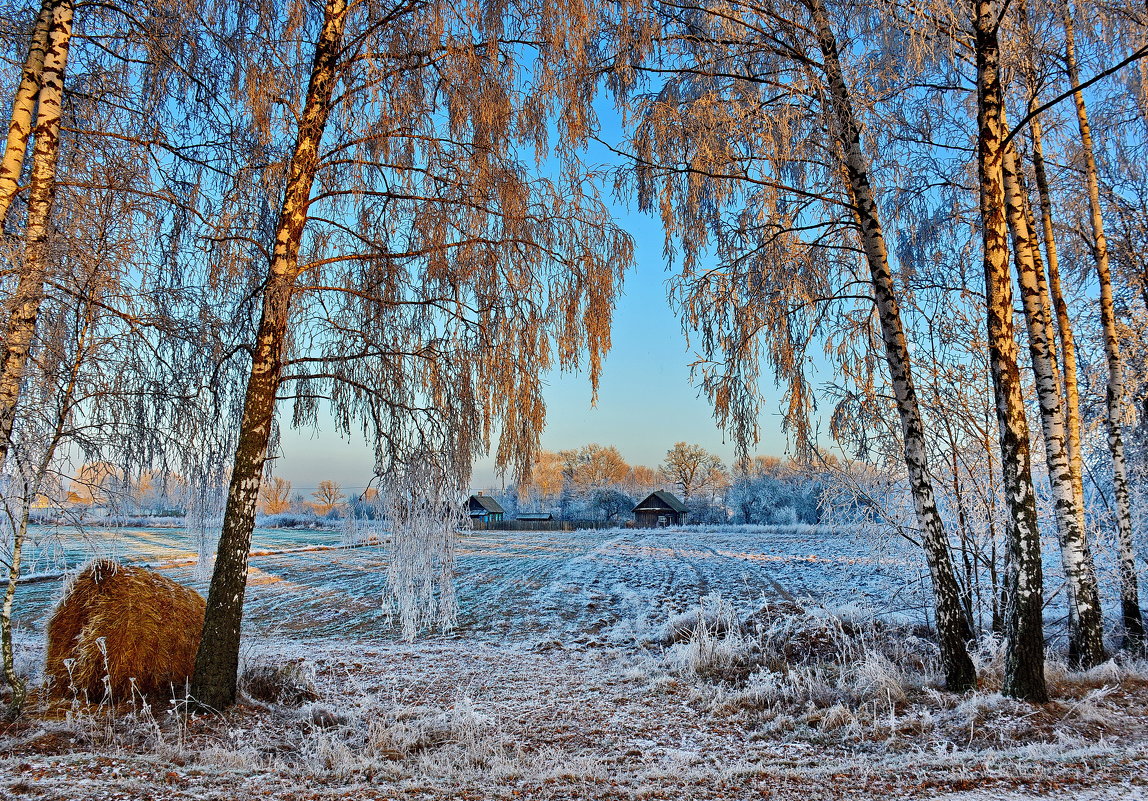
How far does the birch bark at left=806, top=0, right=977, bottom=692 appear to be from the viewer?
5.43m

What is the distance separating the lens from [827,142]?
6020 mm

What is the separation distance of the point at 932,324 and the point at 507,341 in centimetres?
477

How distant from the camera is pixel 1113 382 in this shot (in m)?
7.46

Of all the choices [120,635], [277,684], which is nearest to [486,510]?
[277,684]

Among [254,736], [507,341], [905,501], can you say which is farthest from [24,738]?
[905,501]

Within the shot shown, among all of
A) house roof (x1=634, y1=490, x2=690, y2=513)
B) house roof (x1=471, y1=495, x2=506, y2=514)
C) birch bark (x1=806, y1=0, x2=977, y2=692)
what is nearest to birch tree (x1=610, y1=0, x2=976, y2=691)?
birch bark (x1=806, y1=0, x2=977, y2=692)

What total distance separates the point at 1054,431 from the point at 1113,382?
271 centimetres

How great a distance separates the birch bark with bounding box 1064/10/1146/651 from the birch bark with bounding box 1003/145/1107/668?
1249 mm

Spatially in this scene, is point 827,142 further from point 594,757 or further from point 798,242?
point 594,757

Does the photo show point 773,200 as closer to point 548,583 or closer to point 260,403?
point 260,403

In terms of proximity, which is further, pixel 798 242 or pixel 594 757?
pixel 798 242

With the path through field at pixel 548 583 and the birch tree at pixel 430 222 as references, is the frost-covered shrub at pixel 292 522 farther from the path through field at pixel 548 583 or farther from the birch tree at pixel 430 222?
the birch tree at pixel 430 222

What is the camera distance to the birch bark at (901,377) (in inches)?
214

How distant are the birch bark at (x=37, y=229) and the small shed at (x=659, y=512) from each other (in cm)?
5278
